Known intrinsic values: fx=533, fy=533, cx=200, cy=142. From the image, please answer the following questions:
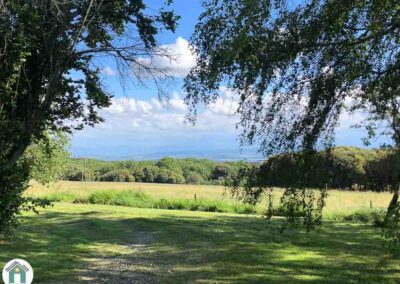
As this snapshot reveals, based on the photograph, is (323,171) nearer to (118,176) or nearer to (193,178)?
(118,176)

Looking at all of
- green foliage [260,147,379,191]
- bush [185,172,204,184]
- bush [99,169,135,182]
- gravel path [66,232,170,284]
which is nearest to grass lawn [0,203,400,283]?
gravel path [66,232,170,284]

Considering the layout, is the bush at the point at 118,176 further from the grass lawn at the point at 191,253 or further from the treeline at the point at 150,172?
the grass lawn at the point at 191,253

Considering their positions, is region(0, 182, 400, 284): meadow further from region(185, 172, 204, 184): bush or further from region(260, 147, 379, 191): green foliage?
region(185, 172, 204, 184): bush

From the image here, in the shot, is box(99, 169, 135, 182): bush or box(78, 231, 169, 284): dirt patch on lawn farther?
box(99, 169, 135, 182): bush

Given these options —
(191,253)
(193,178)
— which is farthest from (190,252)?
(193,178)

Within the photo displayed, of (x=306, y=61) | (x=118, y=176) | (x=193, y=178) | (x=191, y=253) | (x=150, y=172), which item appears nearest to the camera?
(x=306, y=61)

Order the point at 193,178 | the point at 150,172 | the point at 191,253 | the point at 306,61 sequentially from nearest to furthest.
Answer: the point at 306,61 → the point at 191,253 → the point at 193,178 → the point at 150,172

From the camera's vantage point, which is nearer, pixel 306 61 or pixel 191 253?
pixel 306 61

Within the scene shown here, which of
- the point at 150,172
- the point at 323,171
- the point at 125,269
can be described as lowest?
the point at 125,269

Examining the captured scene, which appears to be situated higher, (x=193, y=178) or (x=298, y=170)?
(x=193, y=178)

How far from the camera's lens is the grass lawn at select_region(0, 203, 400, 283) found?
1134 centimetres

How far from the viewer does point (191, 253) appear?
47.9ft

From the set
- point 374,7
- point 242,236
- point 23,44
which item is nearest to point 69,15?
point 23,44

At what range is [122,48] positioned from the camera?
12125mm
